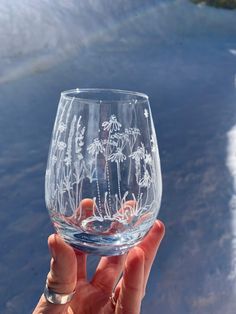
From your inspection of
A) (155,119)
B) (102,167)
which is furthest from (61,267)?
(155,119)

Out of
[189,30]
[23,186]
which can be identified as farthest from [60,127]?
[189,30]

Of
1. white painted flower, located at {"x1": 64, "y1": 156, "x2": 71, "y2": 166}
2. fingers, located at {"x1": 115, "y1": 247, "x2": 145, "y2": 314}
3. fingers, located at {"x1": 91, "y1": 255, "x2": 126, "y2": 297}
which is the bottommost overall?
fingers, located at {"x1": 91, "y1": 255, "x2": 126, "y2": 297}

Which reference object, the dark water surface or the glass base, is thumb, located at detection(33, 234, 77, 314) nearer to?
the glass base

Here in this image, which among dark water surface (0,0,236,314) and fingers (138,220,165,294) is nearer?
fingers (138,220,165,294)

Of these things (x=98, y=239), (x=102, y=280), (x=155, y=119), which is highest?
(x=98, y=239)

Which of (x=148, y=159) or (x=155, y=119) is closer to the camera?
(x=148, y=159)

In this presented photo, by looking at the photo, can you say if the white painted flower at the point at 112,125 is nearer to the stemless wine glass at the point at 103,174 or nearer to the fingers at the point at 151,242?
the stemless wine glass at the point at 103,174

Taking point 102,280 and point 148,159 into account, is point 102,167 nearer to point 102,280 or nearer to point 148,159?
point 148,159

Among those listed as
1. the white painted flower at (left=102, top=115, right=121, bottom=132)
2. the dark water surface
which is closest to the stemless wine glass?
the white painted flower at (left=102, top=115, right=121, bottom=132)
